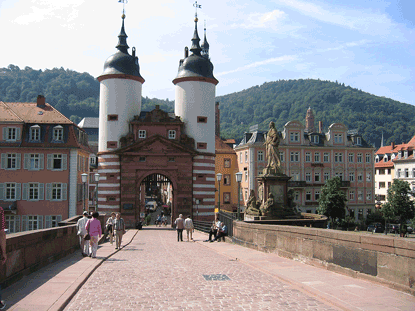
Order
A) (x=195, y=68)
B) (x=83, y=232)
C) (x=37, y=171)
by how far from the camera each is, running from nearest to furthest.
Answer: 1. (x=83, y=232)
2. (x=37, y=171)
3. (x=195, y=68)

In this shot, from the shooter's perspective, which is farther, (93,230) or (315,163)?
(315,163)

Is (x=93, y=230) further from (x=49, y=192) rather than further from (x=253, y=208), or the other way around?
(x=49, y=192)

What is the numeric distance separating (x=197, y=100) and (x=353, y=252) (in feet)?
123

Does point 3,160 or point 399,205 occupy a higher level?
point 3,160

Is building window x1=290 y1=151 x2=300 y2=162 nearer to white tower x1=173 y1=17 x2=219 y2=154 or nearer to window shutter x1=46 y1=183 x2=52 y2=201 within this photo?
white tower x1=173 y1=17 x2=219 y2=154

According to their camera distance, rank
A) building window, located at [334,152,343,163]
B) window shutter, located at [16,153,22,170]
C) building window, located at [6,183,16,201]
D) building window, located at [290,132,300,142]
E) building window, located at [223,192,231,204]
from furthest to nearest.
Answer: building window, located at [223,192,231,204] → building window, located at [334,152,343,163] → building window, located at [290,132,300,142] → window shutter, located at [16,153,22,170] → building window, located at [6,183,16,201]

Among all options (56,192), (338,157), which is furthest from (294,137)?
(56,192)

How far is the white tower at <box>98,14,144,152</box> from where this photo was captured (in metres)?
46.5

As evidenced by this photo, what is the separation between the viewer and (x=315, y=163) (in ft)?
214

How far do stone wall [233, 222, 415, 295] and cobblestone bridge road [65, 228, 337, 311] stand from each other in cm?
175

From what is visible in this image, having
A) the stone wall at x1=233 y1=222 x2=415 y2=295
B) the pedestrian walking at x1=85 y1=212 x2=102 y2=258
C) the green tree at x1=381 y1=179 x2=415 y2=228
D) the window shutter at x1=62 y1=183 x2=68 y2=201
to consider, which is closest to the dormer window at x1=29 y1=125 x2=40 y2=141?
the window shutter at x1=62 y1=183 x2=68 y2=201

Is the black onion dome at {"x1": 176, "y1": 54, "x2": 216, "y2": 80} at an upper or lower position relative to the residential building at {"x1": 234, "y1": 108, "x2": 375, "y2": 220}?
upper

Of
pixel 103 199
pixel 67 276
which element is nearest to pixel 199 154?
pixel 103 199

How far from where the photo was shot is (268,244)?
18125 mm
